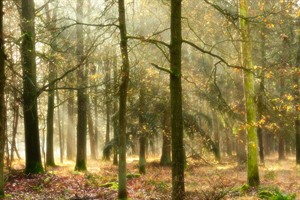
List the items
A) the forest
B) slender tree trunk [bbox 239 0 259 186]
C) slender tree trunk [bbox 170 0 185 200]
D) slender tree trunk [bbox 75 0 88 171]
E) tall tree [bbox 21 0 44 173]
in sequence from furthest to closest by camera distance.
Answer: slender tree trunk [bbox 75 0 88 171]
tall tree [bbox 21 0 44 173]
slender tree trunk [bbox 239 0 259 186]
the forest
slender tree trunk [bbox 170 0 185 200]

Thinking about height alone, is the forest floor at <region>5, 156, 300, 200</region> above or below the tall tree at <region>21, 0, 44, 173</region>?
below

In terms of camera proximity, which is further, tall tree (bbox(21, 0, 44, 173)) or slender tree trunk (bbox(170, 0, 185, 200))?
tall tree (bbox(21, 0, 44, 173))

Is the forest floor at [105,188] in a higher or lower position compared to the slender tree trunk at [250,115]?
lower

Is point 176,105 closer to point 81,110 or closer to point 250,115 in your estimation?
point 250,115

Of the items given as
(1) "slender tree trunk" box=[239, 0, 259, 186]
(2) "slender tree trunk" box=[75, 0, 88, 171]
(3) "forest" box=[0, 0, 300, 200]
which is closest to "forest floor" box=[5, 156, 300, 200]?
(3) "forest" box=[0, 0, 300, 200]

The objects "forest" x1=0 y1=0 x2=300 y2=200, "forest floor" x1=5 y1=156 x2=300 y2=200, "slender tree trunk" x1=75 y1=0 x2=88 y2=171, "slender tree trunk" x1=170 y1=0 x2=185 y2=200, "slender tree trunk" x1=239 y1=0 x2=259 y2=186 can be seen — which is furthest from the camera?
"slender tree trunk" x1=75 y1=0 x2=88 y2=171

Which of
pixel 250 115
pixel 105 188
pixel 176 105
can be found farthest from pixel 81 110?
pixel 176 105

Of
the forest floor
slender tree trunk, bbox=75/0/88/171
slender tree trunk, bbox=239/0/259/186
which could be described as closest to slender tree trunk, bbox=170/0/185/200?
the forest floor

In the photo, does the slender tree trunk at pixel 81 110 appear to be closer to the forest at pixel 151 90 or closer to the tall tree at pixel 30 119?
the forest at pixel 151 90

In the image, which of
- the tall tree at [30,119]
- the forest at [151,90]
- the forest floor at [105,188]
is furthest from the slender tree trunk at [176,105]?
the tall tree at [30,119]

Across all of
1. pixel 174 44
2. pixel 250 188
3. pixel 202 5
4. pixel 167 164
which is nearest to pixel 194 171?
pixel 167 164

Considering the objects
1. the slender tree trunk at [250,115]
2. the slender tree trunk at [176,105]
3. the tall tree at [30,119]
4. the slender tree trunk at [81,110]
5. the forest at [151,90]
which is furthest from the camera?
the slender tree trunk at [81,110]

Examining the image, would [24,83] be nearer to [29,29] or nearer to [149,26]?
[29,29]

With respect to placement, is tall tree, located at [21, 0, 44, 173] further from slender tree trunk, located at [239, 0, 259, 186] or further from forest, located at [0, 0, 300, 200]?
slender tree trunk, located at [239, 0, 259, 186]
